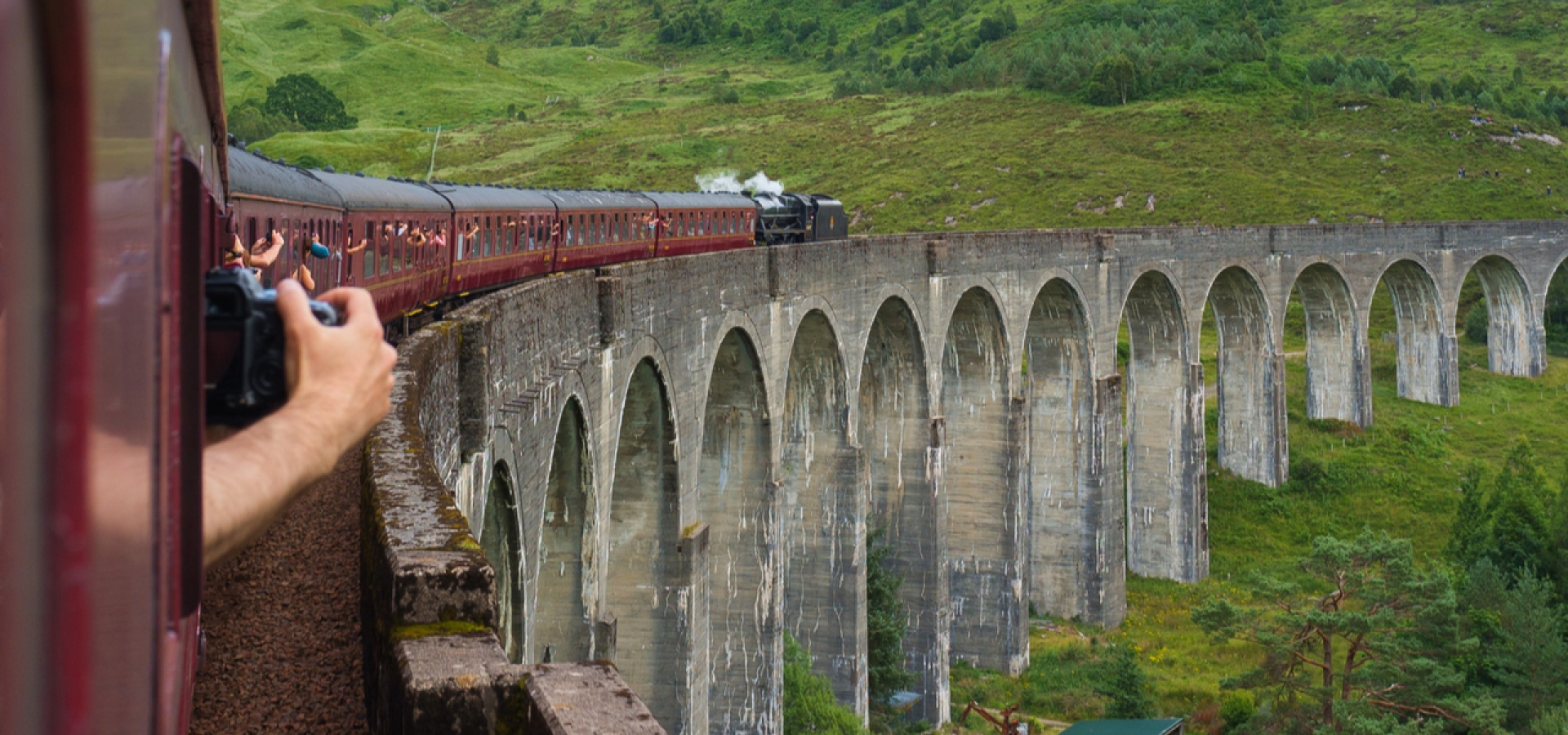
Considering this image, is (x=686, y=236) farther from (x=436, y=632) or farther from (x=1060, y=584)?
(x=436, y=632)

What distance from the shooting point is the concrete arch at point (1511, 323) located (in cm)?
5669

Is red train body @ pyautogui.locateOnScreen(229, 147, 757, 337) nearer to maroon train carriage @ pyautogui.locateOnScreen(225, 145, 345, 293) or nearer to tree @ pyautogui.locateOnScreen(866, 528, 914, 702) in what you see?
maroon train carriage @ pyautogui.locateOnScreen(225, 145, 345, 293)

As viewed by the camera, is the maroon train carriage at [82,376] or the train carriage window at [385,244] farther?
the train carriage window at [385,244]

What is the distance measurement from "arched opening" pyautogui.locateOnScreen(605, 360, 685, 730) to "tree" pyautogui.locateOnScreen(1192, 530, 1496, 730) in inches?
496

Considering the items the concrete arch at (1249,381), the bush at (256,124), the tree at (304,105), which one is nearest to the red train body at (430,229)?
the concrete arch at (1249,381)

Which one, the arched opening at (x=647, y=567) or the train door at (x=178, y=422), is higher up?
the train door at (x=178, y=422)

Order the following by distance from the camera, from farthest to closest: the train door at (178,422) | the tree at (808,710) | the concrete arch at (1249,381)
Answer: the concrete arch at (1249,381)
the tree at (808,710)
the train door at (178,422)

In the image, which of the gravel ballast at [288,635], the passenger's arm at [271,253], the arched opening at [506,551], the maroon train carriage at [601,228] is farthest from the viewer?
the maroon train carriage at [601,228]

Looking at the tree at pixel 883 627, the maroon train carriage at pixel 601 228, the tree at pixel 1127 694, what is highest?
the maroon train carriage at pixel 601 228

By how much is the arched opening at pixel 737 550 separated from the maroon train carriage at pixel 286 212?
954cm

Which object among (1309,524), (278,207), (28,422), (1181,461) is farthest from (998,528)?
(28,422)

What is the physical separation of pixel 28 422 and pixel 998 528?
102ft

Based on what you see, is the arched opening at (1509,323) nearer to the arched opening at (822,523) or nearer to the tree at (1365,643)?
the tree at (1365,643)

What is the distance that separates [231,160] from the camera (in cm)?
995
